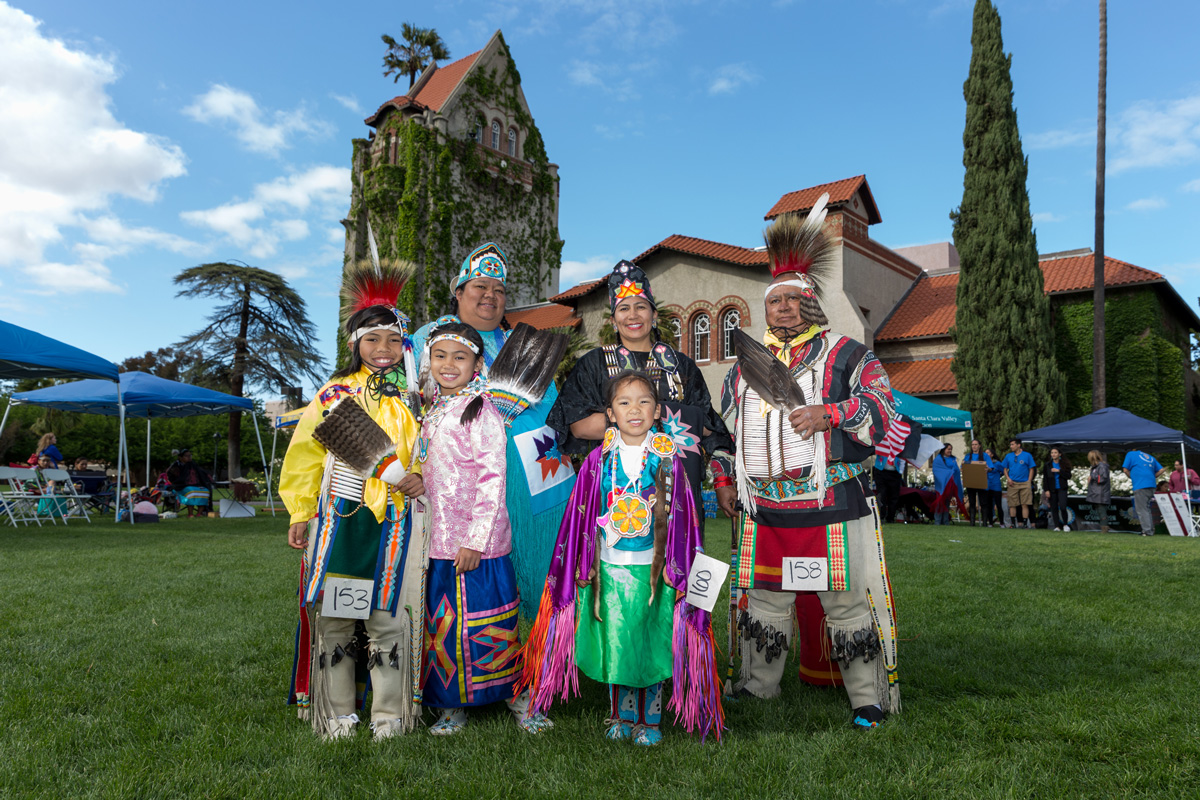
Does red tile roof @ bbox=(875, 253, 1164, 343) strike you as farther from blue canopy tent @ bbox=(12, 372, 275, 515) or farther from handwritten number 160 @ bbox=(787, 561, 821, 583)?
handwritten number 160 @ bbox=(787, 561, 821, 583)

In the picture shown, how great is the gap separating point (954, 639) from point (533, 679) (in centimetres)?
310

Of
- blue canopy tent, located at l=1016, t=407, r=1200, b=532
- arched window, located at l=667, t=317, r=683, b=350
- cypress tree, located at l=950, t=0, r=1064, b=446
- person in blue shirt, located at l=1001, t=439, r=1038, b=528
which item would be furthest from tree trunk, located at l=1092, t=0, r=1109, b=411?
arched window, located at l=667, t=317, r=683, b=350

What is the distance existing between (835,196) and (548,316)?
11.6 m

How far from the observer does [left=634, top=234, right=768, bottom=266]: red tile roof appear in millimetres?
23266

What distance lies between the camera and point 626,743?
3.03 metres

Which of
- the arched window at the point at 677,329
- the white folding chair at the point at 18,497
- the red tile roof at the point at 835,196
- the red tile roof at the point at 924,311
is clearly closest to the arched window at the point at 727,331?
the arched window at the point at 677,329

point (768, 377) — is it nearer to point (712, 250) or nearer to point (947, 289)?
point (712, 250)

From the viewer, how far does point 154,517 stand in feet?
49.8

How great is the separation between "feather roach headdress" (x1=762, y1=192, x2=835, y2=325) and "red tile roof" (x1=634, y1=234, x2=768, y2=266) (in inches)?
772

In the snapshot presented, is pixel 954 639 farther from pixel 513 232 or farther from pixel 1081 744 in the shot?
pixel 513 232

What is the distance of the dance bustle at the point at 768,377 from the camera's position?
10.8 ft

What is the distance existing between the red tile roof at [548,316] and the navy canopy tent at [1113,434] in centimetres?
1491

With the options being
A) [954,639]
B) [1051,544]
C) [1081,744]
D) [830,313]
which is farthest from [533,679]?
[830,313]

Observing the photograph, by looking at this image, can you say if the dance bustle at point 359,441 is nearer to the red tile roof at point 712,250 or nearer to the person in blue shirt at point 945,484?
the person in blue shirt at point 945,484
